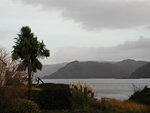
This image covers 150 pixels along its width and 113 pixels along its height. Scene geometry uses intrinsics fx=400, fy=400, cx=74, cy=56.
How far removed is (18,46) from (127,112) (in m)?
20.9

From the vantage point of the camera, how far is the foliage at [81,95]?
28719 millimetres

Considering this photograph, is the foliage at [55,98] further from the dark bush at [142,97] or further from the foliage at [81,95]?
the dark bush at [142,97]

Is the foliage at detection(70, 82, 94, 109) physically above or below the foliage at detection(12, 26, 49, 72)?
below

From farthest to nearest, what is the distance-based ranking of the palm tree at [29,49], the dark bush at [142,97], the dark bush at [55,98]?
the palm tree at [29,49] → the dark bush at [142,97] → the dark bush at [55,98]

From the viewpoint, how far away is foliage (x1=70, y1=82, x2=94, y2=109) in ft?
94.2

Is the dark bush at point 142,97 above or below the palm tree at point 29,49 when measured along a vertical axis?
below

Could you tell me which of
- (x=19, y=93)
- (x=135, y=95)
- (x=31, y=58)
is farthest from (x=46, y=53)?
(x=19, y=93)

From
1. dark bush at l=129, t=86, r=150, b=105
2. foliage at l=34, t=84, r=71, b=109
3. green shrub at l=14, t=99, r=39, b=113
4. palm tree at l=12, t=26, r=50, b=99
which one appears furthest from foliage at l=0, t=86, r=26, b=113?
palm tree at l=12, t=26, r=50, b=99

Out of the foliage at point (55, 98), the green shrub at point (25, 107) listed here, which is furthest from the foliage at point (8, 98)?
the foliage at point (55, 98)

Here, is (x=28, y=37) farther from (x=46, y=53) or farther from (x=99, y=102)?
(x=99, y=102)

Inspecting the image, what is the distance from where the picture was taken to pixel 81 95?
28703mm

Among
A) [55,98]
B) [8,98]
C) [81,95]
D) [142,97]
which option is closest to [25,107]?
[8,98]

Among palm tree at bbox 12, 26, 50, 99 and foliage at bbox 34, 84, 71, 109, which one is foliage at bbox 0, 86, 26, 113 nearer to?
foliage at bbox 34, 84, 71, 109

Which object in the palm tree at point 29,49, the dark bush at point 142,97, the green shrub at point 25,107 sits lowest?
the green shrub at point 25,107
